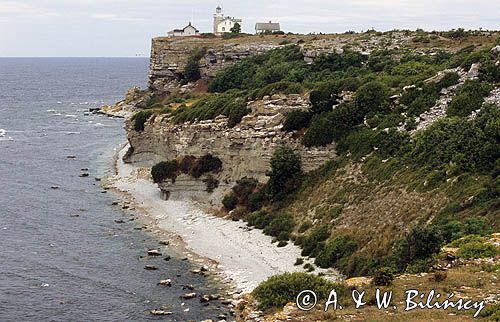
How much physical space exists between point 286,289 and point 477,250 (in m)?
8.29

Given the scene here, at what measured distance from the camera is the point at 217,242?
5378cm

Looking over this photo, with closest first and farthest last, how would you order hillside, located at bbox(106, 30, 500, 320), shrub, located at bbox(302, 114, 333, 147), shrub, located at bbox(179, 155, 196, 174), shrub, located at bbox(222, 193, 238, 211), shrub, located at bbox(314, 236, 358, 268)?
1. hillside, located at bbox(106, 30, 500, 320)
2. shrub, located at bbox(314, 236, 358, 268)
3. shrub, located at bbox(302, 114, 333, 147)
4. shrub, located at bbox(222, 193, 238, 211)
5. shrub, located at bbox(179, 155, 196, 174)

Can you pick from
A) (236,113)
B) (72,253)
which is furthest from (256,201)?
(72,253)

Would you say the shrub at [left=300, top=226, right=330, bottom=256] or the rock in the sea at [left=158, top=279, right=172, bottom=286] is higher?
the shrub at [left=300, top=226, right=330, bottom=256]

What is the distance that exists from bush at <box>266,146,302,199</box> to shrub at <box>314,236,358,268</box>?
11.9 m

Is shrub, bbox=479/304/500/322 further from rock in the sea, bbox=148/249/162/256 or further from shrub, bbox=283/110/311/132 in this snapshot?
shrub, bbox=283/110/311/132

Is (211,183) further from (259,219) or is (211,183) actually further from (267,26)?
(267,26)

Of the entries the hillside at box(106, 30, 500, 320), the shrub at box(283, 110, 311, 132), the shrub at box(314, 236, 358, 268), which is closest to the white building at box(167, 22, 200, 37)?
the hillside at box(106, 30, 500, 320)

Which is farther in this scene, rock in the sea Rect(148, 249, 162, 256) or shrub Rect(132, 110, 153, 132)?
shrub Rect(132, 110, 153, 132)

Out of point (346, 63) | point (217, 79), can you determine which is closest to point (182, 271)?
point (346, 63)

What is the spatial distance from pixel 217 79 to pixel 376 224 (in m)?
66.4

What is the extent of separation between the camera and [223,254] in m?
50.9

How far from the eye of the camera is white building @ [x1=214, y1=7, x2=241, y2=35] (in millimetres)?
148375

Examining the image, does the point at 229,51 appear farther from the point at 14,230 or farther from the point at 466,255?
the point at 466,255
